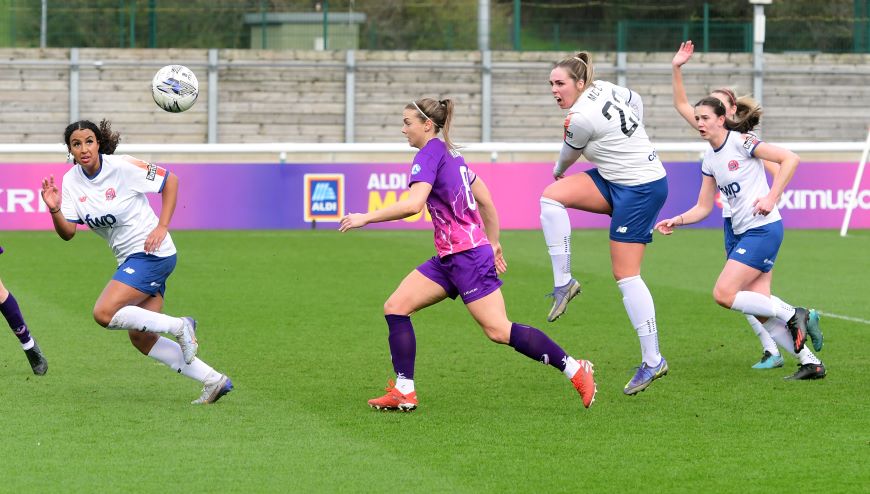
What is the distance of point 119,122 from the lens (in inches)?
1101

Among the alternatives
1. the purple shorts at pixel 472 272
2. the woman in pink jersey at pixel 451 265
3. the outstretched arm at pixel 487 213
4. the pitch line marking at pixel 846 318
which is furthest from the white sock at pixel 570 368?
the pitch line marking at pixel 846 318

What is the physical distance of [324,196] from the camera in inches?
816

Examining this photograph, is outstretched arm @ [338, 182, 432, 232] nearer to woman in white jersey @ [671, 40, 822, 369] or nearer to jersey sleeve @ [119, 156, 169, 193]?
jersey sleeve @ [119, 156, 169, 193]

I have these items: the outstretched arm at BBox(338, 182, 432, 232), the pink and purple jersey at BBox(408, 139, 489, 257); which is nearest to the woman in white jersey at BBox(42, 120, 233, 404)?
the outstretched arm at BBox(338, 182, 432, 232)

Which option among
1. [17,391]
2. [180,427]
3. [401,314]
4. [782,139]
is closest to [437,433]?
[401,314]

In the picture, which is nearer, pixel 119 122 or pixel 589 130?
pixel 589 130

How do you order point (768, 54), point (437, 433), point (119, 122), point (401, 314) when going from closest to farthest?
point (437, 433) → point (401, 314) → point (119, 122) → point (768, 54)

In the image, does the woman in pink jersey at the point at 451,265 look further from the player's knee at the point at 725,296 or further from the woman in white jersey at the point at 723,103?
the woman in white jersey at the point at 723,103

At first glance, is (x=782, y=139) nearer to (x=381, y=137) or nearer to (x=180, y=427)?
(x=381, y=137)

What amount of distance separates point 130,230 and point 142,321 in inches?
22.9

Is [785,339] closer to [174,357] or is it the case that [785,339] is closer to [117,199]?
[174,357]

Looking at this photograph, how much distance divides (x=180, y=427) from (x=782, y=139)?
2461 cm

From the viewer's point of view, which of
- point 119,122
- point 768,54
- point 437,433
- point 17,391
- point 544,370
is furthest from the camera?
point 768,54

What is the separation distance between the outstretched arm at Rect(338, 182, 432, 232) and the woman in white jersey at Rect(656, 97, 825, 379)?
78.9 inches
